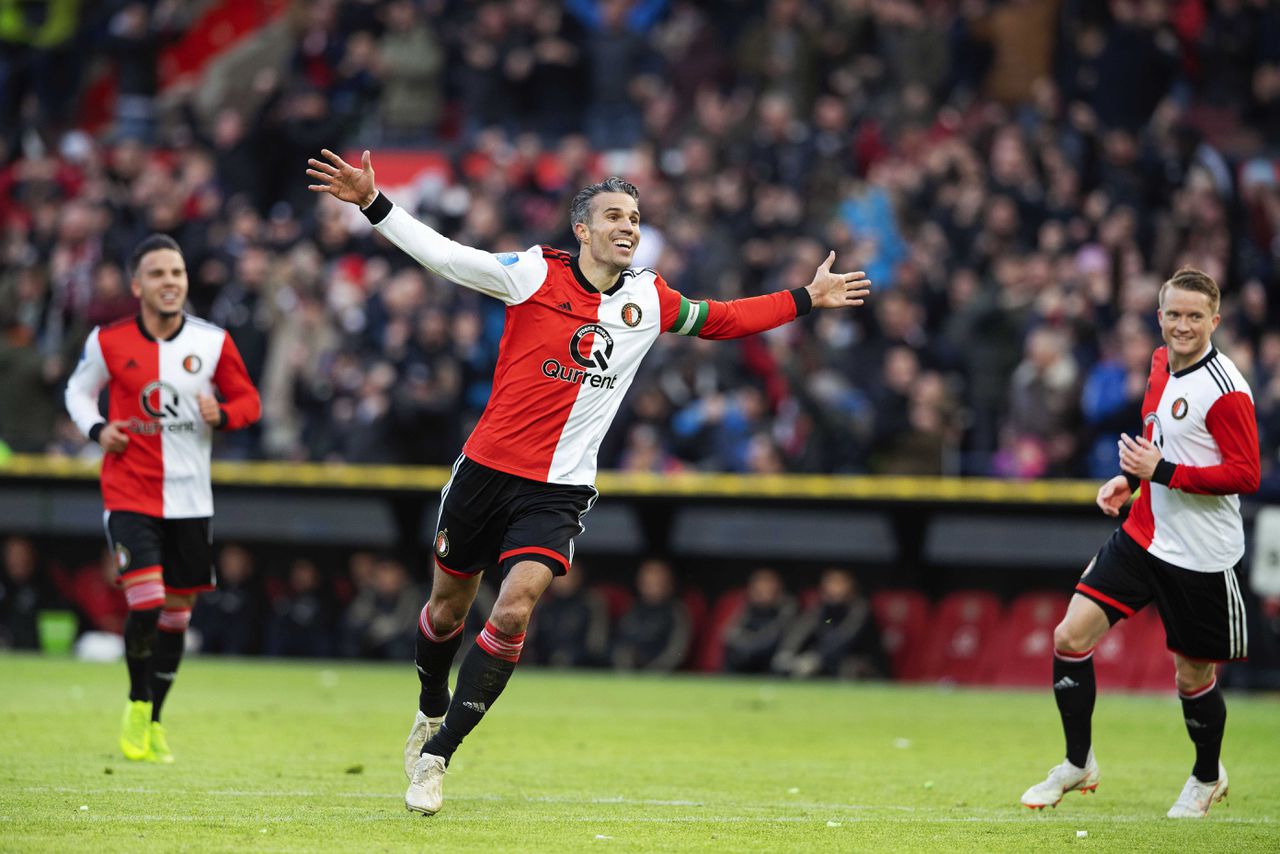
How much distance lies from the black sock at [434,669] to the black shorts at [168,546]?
6.86 ft

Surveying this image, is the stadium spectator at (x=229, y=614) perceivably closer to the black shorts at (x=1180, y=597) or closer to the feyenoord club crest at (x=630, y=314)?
the feyenoord club crest at (x=630, y=314)

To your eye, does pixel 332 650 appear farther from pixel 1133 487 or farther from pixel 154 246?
pixel 1133 487

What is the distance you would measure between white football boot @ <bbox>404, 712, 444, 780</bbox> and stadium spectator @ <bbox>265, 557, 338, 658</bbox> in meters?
10.7

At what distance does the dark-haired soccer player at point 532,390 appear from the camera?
8031mm

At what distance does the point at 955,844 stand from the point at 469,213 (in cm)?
1467

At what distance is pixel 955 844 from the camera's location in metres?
7.44

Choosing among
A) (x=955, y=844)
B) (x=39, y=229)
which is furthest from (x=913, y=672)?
(x=39, y=229)

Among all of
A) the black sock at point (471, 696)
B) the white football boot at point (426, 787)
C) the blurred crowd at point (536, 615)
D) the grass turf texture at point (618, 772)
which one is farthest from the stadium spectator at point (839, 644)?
the white football boot at point (426, 787)

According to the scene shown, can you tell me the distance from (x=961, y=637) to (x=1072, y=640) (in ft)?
29.6

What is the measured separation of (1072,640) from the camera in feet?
28.3

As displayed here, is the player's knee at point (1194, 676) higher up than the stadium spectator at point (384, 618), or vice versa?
the player's knee at point (1194, 676)

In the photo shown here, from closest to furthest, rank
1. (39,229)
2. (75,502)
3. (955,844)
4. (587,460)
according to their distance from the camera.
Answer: (955,844) → (587,460) → (75,502) → (39,229)

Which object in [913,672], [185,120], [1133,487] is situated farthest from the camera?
[185,120]

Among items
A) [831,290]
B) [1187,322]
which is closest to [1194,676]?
[1187,322]
